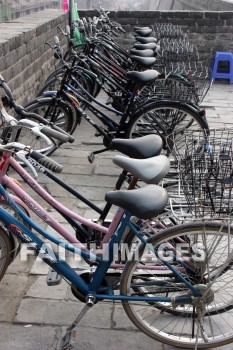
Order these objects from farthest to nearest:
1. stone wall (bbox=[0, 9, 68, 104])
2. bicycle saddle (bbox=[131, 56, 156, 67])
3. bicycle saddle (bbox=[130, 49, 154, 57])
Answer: stone wall (bbox=[0, 9, 68, 104]) → bicycle saddle (bbox=[130, 49, 154, 57]) → bicycle saddle (bbox=[131, 56, 156, 67])

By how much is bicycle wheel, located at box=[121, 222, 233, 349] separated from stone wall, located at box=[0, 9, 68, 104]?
3.63 m

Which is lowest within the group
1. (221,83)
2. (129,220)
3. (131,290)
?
(221,83)

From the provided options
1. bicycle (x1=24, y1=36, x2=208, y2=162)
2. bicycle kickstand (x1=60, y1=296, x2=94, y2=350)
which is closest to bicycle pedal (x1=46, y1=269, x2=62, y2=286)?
bicycle kickstand (x1=60, y1=296, x2=94, y2=350)

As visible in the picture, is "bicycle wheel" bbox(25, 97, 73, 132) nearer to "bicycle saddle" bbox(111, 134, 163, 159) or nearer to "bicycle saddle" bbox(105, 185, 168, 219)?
"bicycle saddle" bbox(111, 134, 163, 159)

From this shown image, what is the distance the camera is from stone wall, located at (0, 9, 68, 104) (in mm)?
5673

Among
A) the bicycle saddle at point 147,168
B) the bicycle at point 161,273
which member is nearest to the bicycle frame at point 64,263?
the bicycle at point 161,273

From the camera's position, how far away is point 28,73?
6.80 meters

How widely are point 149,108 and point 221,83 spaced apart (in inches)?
224

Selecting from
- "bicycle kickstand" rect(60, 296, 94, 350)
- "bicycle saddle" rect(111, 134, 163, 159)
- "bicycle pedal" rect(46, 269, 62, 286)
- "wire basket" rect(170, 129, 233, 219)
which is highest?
"bicycle saddle" rect(111, 134, 163, 159)

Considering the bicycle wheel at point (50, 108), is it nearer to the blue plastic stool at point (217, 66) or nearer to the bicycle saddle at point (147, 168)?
the bicycle saddle at point (147, 168)

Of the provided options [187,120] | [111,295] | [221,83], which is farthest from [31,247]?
[221,83]

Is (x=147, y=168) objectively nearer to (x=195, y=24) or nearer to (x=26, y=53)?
(x=26, y=53)

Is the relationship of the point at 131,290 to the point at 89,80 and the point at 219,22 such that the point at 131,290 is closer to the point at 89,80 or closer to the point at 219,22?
the point at 89,80

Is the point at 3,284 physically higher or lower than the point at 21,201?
lower
